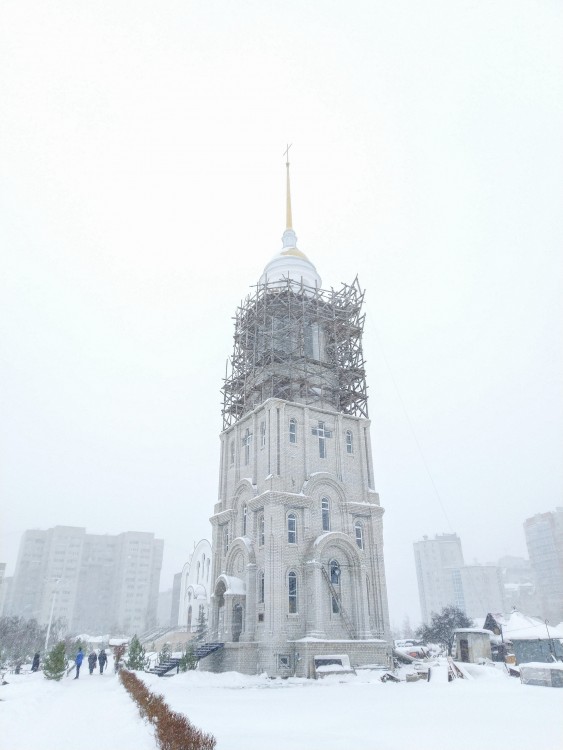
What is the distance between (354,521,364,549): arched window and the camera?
3334cm

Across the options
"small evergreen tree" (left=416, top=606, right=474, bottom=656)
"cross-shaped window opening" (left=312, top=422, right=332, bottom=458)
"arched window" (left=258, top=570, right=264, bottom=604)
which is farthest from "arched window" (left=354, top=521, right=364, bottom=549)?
"small evergreen tree" (left=416, top=606, right=474, bottom=656)

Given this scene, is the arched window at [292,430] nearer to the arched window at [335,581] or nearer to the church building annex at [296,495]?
the church building annex at [296,495]

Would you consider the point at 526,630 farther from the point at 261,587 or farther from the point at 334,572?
the point at 261,587

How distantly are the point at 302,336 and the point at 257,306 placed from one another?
14.2 feet

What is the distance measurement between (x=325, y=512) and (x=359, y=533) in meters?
2.92

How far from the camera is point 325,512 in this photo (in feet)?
107

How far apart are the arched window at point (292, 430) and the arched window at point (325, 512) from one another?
4.12 m

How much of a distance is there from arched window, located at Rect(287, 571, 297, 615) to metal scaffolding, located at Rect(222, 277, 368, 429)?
1106 centimetres

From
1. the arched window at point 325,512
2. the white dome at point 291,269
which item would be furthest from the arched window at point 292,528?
the white dome at point 291,269

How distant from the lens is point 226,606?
30750 millimetres

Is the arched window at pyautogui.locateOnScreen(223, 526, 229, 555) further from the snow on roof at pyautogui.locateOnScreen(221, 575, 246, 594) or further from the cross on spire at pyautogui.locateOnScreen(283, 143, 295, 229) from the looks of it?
the cross on spire at pyautogui.locateOnScreen(283, 143, 295, 229)

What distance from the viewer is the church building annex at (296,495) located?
29.1 meters

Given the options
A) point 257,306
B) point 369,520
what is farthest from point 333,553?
point 257,306

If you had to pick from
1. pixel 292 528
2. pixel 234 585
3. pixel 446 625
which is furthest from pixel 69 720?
pixel 446 625
